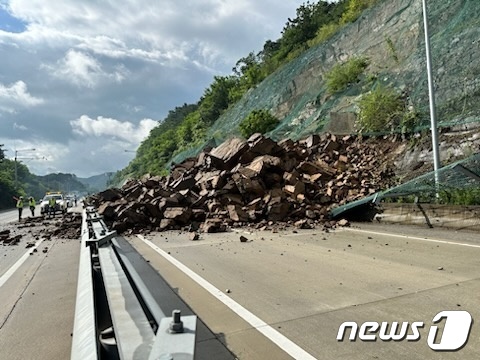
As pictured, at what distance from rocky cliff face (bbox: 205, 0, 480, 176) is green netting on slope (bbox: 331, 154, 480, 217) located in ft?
6.94

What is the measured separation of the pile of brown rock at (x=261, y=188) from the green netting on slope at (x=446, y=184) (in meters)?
2.26

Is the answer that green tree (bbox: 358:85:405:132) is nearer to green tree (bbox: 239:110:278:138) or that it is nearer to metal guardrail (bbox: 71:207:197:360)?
green tree (bbox: 239:110:278:138)

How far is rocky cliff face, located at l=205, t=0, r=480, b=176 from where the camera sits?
15344mm

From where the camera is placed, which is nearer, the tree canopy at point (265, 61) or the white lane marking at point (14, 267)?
the white lane marking at point (14, 267)

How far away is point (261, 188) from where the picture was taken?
1540 centimetres

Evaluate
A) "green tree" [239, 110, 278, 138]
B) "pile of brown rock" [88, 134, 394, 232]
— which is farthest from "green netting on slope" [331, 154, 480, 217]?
"green tree" [239, 110, 278, 138]

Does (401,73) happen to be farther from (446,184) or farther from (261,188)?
(261,188)

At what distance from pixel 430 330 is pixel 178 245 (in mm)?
7423

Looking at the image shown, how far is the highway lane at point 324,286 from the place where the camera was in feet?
12.7

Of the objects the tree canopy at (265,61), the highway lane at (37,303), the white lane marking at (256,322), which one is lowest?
the highway lane at (37,303)

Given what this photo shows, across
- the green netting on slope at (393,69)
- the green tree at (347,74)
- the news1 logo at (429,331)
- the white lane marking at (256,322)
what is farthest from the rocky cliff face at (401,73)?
the white lane marking at (256,322)

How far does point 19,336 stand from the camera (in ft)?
15.4

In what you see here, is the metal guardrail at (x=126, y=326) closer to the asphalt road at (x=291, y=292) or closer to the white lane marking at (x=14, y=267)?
the asphalt road at (x=291, y=292)

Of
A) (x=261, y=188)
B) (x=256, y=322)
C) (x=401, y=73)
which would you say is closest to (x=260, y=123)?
(x=401, y=73)
